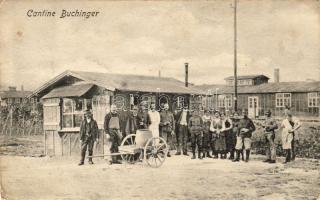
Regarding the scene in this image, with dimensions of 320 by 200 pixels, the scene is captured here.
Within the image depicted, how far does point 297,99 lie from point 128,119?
2.04 m

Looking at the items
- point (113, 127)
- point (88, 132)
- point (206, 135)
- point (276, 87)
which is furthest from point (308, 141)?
point (88, 132)

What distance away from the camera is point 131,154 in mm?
Answer: 6355

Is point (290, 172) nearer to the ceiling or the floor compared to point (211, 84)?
nearer to the floor

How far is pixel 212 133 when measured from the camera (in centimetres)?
662

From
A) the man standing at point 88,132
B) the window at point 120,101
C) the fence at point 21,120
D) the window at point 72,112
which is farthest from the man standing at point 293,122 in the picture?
the fence at point 21,120

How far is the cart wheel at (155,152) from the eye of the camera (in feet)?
20.6

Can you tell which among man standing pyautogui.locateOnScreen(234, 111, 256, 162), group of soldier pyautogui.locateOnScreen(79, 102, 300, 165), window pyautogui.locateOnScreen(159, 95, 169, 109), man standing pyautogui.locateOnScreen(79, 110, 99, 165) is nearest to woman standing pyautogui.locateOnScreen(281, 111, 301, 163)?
group of soldier pyautogui.locateOnScreen(79, 102, 300, 165)

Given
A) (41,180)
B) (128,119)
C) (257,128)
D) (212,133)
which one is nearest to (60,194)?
(41,180)

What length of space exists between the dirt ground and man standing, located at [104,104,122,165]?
0.85 feet

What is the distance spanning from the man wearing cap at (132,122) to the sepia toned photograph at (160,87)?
1cm

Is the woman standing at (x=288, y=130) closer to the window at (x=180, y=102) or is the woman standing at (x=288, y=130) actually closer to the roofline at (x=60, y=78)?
the window at (x=180, y=102)

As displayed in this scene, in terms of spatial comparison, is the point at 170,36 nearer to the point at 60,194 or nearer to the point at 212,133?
the point at 212,133

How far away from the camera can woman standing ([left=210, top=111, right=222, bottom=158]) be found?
643cm

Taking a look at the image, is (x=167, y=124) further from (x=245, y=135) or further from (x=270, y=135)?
(x=270, y=135)
